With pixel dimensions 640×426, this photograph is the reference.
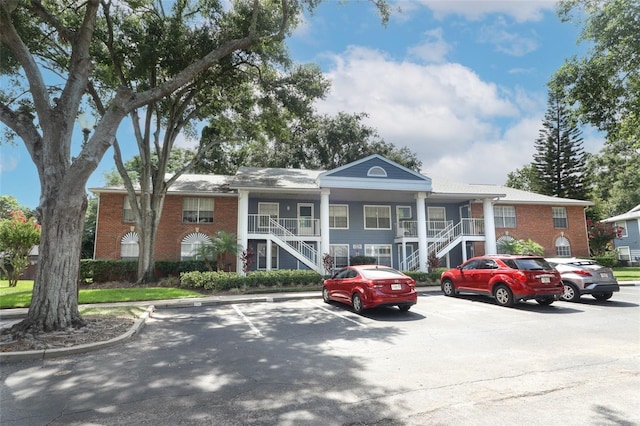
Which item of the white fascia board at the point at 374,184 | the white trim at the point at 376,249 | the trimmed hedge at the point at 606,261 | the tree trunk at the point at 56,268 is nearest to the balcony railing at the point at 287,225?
the white fascia board at the point at 374,184

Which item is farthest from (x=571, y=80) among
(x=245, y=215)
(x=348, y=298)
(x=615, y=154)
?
(x=615, y=154)

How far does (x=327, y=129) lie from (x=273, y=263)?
807 inches

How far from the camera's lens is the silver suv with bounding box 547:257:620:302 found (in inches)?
471

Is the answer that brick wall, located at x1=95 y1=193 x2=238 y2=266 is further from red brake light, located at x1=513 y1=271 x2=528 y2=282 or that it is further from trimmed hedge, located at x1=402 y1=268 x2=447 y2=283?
red brake light, located at x1=513 y1=271 x2=528 y2=282

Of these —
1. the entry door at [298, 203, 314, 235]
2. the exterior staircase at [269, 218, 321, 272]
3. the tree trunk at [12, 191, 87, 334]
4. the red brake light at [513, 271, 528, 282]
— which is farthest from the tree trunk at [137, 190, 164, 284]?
the red brake light at [513, 271, 528, 282]

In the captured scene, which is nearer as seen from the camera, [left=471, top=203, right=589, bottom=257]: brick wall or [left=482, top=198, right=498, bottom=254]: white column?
[left=482, top=198, right=498, bottom=254]: white column

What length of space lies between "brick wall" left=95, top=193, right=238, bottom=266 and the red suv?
50.4 ft

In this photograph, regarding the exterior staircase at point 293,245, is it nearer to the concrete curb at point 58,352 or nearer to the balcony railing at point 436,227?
the balcony railing at point 436,227

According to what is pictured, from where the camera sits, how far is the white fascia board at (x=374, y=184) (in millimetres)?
20484

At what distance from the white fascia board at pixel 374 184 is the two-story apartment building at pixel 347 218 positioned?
59 millimetres

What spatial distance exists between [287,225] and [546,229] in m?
19.1

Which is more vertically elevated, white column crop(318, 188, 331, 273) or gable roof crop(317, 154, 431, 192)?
gable roof crop(317, 154, 431, 192)

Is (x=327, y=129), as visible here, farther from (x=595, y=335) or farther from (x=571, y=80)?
(x=595, y=335)

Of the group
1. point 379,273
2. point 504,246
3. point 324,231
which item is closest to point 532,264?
point 379,273
